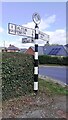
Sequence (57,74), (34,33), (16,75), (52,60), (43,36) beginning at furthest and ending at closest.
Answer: (52,60), (57,74), (43,36), (34,33), (16,75)

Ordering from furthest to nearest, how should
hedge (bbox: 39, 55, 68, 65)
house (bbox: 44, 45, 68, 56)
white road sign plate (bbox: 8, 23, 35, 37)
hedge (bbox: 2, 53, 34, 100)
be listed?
house (bbox: 44, 45, 68, 56) < hedge (bbox: 39, 55, 68, 65) < white road sign plate (bbox: 8, 23, 35, 37) < hedge (bbox: 2, 53, 34, 100)

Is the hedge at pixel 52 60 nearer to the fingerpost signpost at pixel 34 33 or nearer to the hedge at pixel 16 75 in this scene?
the fingerpost signpost at pixel 34 33

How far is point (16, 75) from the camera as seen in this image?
25.2ft

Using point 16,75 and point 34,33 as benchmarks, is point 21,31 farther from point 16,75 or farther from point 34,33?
point 16,75

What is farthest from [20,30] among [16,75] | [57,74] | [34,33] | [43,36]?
[57,74]

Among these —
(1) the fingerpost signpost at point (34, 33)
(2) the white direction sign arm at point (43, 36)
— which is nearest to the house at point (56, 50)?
(2) the white direction sign arm at point (43, 36)

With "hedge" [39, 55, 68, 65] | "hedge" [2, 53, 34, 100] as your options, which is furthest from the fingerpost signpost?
"hedge" [39, 55, 68, 65]

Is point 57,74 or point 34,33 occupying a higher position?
point 34,33

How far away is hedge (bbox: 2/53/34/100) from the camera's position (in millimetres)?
7234

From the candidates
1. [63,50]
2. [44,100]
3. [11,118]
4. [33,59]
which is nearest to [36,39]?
[33,59]

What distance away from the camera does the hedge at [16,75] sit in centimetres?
723

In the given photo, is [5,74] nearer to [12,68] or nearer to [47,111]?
[12,68]

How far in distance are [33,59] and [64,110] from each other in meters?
2.52

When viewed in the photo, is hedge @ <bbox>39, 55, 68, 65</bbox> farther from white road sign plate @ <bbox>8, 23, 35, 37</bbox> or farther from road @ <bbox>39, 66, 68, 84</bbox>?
white road sign plate @ <bbox>8, 23, 35, 37</bbox>
